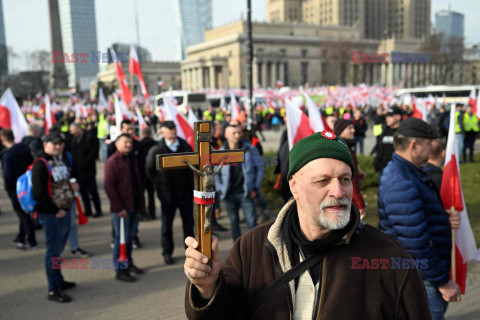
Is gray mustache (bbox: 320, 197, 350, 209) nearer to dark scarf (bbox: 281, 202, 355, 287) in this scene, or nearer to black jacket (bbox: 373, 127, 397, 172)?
dark scarf (bbox: 281, 202, 355, 287)

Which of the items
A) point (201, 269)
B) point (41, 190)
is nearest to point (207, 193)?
point (201, 269)

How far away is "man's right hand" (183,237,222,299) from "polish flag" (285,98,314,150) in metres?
4.10

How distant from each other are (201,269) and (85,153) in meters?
7.88

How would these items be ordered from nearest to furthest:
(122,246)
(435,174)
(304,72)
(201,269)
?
1. (201,269)
2. (435,174)
3. (122,246)
4. (304,72)

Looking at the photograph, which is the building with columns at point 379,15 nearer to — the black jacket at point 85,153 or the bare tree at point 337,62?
the bare tree at point 337,62

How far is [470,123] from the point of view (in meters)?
12.7

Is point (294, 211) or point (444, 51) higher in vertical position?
point (444, 51)

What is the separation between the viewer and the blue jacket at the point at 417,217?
2744 millimetres

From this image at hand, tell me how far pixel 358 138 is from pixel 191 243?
13.2m

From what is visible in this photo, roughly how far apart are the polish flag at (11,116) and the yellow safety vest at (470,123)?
39.6 ft

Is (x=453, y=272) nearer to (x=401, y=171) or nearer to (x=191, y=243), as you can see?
(x=401, y=171)

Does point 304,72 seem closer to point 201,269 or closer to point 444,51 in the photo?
point 444,51

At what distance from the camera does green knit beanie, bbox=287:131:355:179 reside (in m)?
1.79

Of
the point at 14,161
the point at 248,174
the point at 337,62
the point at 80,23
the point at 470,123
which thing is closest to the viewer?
the point at 248,174
